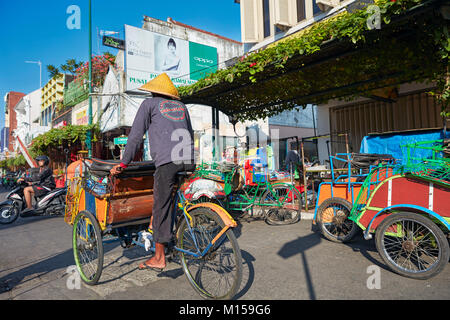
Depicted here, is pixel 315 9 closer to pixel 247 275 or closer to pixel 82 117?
pixel 247 275

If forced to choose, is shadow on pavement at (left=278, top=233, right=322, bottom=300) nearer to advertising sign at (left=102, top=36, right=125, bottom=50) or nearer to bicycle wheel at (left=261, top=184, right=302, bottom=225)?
bicycle wheel at (left=261, top=184, right=302, bottom=225)

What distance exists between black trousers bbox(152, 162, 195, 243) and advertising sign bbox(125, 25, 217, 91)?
12.1m

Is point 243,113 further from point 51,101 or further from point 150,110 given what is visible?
point 51,101

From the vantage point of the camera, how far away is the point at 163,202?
9.44 ft

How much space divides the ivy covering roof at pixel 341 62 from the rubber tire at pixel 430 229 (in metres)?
2.68

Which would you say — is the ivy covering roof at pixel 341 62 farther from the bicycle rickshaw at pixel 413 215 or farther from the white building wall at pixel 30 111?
the white building wall at pixel 30 111

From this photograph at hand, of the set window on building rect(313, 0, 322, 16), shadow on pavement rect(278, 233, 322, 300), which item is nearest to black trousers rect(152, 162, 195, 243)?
shadow on pavement rect(278, 233, 322, 300)

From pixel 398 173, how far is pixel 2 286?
4.83 m

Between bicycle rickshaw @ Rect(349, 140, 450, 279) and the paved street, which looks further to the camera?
bicycle rickshaw @ Rect(349, 140, 450, 279)

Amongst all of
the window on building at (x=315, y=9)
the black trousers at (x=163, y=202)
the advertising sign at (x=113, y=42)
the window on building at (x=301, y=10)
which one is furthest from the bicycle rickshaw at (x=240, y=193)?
the advertising sign at (x=113, y=42)

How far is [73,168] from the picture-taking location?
5.61 m

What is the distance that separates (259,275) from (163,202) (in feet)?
4.63

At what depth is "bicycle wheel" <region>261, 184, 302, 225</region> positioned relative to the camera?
6133mm

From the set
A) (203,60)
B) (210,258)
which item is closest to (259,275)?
(210,258)
